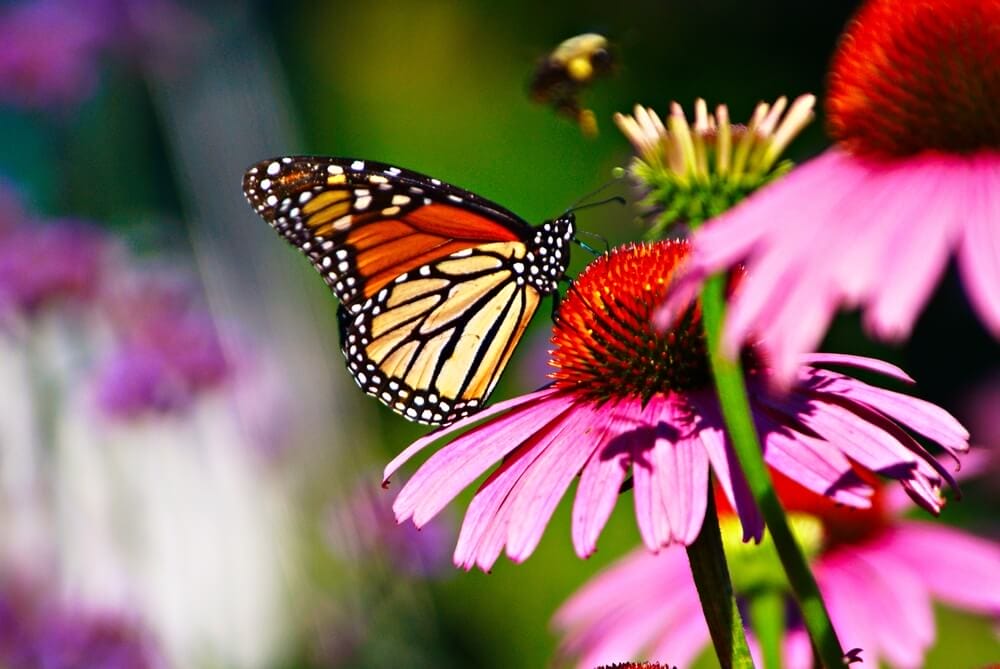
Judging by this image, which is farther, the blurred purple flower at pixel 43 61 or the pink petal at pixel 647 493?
the blurred purple flower at pixel 43 61

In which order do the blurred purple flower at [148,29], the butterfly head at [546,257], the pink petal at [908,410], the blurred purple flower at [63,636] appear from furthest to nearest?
the blurred purple flower at [148,29], the blurred purple flower at [63,636], the butterfly head at [546,257], the pink petal at [908,410]

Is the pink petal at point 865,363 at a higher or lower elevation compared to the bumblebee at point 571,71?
lower

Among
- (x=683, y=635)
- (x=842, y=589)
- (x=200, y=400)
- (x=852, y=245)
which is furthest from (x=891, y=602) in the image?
(x=200, y=400)

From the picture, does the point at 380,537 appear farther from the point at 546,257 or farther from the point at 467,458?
the point at 467,458

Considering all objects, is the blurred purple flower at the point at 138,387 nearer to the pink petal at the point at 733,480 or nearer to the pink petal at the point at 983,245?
the pink petal at the point at 733,480

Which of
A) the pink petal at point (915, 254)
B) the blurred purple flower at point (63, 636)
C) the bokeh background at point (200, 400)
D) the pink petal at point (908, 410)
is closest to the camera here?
the pink petal at point (915, 254)

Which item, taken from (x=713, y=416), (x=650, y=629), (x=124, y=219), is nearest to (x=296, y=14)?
(x=124, y=219)

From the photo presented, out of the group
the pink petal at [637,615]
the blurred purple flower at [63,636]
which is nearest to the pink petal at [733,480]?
the pink petal at [637,615]
